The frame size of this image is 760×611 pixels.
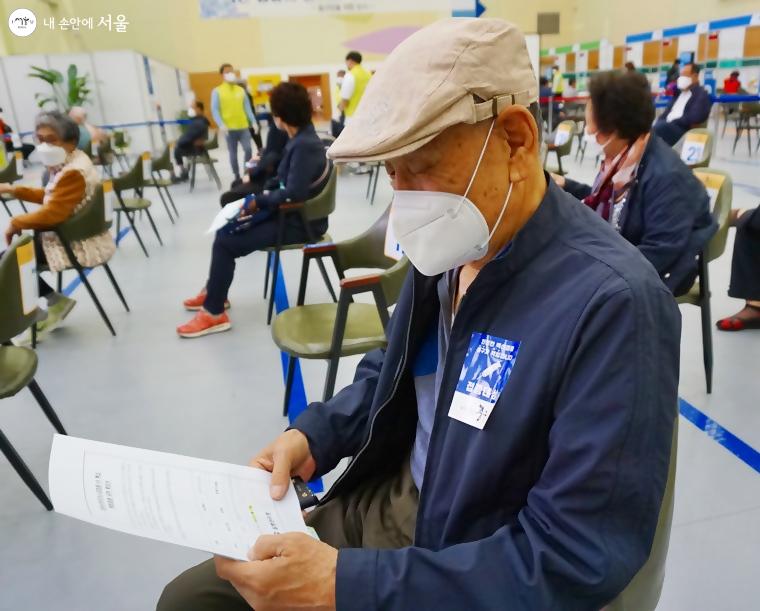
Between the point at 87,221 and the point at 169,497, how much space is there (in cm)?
269

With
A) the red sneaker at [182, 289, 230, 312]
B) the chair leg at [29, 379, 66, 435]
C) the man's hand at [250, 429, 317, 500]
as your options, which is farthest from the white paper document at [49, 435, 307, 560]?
the red sneaker at [182, 289, 230, 312]

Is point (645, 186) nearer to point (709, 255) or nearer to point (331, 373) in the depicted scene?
point (709, 255)

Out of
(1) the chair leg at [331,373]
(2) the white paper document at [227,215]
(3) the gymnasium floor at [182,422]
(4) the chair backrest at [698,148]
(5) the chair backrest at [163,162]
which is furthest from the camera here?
(5) the chair backrest at [163,162]

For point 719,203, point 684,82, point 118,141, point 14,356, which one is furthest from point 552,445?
point 118,141

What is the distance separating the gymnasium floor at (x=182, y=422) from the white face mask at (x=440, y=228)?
114 centimetres

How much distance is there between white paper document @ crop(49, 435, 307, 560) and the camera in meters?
0.82

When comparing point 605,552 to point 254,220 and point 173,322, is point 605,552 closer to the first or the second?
point 254,220

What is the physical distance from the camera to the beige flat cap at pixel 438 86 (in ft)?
2.30

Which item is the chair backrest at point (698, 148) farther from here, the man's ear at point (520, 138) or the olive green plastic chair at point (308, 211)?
the man's ear at point (520, 138)

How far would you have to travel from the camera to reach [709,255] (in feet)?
7.11

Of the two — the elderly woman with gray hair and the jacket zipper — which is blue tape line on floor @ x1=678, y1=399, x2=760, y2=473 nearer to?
the jacket zipper

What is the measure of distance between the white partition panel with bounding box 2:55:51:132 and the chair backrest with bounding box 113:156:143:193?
9.01 metres

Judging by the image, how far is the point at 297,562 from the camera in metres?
0.72

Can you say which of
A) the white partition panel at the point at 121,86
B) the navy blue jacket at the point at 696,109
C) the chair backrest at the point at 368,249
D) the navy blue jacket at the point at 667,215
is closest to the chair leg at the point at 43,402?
the chair backrest at the point at 368,249
